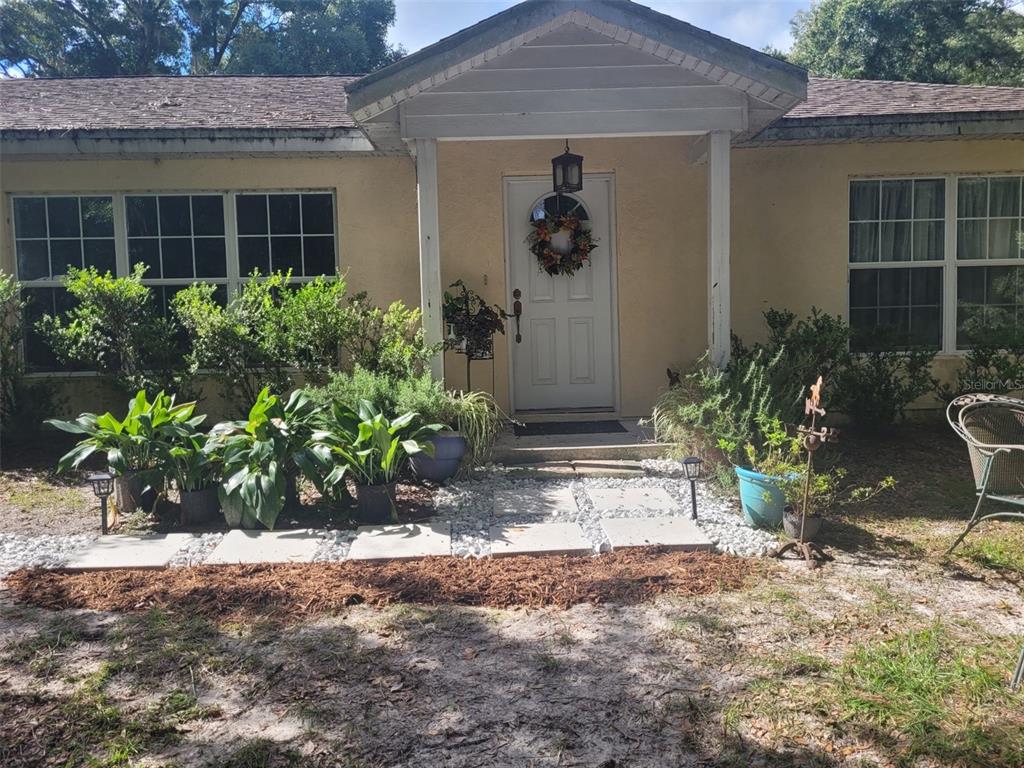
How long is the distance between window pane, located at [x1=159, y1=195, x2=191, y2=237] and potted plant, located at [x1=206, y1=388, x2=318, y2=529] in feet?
11.2

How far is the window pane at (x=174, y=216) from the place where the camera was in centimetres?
830

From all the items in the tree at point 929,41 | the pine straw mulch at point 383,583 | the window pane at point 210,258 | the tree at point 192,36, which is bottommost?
the pine straw mulch at point 383,583

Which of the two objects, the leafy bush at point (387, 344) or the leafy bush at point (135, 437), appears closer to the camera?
the leafy bush at point (135, 437)

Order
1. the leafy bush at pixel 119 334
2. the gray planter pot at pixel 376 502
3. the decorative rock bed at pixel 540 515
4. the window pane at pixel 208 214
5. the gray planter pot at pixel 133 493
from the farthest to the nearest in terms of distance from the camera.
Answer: the window pane at pixel 208 214, the leafy bush at pixel 119 334, the gray planter pot at pixel 133 493, the gray planter pot at pixel 376 502, the decorative rock bed at pixel 540 515

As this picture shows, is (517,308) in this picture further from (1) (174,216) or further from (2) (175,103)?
(2) (175,103)

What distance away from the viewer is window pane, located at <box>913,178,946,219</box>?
831 centimetres

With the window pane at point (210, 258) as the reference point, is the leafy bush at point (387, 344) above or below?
below

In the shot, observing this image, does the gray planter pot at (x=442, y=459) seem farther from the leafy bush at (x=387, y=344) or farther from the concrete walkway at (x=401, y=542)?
the concrete walkway at (x=401, y=542)

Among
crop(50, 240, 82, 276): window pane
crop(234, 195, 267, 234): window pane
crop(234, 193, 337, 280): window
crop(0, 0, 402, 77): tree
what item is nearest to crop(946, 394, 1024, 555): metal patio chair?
crop(234, 193, 337, 280): window

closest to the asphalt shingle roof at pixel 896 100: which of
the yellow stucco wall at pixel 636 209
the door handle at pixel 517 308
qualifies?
the yellow stucco wall at pixel 636 209

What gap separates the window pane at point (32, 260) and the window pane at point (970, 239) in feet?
29.2

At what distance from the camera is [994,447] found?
14.9ft

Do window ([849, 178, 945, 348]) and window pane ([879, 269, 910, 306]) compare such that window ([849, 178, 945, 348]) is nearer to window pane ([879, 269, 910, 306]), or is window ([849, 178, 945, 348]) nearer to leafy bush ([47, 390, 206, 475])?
window pane ([879, 269, 910, 306])

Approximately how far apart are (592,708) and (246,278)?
634 cm
